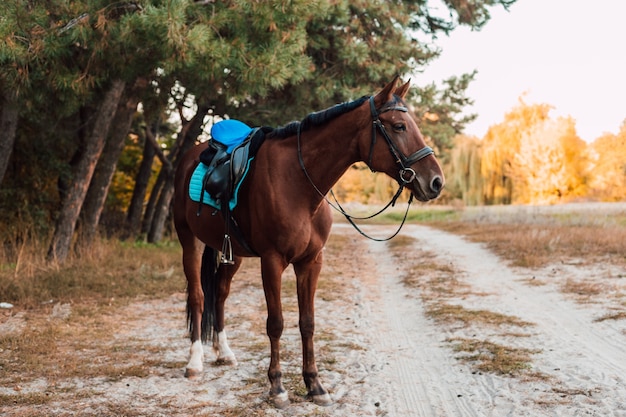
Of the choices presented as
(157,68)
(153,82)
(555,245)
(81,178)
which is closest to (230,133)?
(157,68)

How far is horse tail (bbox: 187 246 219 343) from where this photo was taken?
5.27 meters

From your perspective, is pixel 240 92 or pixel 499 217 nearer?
pixel 240 92

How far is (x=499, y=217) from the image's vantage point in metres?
23.1

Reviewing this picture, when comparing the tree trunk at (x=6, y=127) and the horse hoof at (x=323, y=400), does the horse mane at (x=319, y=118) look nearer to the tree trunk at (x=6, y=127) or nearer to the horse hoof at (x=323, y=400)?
the horse hoof at (x=323, y=400)

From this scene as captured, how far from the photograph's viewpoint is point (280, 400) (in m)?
4.14

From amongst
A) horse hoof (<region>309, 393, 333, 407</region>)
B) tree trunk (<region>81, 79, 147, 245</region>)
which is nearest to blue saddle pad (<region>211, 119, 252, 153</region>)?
horse hoof (<region>309, 393, 333, 407</region>)

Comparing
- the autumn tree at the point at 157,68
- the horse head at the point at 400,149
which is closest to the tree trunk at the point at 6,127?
the autumn tree at the point at 157,68

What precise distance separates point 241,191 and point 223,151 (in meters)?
0.55

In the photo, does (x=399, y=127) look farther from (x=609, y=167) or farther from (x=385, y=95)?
(x=609, y=167)

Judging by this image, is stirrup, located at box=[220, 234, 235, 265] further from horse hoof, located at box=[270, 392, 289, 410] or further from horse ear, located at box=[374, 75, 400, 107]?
horse ear, located at box=[374, 75, 400, 107]

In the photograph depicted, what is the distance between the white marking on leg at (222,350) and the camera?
17.0ft

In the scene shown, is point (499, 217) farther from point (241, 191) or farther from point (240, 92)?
point (241, 191)

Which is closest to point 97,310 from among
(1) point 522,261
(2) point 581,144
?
(1) point 522,261

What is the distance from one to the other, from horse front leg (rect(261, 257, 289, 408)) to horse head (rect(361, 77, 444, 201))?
1.01m
